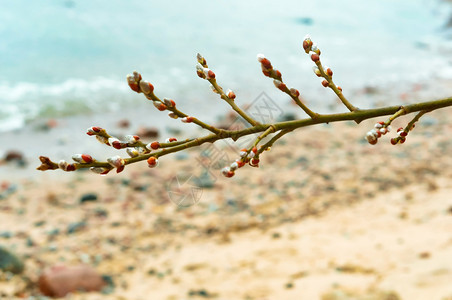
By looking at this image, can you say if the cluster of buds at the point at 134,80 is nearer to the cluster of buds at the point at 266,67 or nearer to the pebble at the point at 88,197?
the cluster of buds at the point at 266,67

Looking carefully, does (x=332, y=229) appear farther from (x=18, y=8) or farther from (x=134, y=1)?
(x=134, y=1)

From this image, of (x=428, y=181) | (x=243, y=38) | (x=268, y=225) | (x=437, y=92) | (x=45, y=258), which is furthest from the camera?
(x=243, y=38)

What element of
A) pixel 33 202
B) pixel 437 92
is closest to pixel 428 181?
pixel 33 202

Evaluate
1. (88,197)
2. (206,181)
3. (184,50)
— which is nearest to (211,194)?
(206,181)

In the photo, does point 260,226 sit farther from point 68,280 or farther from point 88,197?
point 88,197

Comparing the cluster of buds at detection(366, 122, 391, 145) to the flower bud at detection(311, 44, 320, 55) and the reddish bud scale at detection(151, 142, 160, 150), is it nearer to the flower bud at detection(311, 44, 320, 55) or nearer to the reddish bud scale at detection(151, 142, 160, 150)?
the flower bud at detection(311, 44, 320, 55)

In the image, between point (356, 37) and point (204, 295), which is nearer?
point (204, 295)
